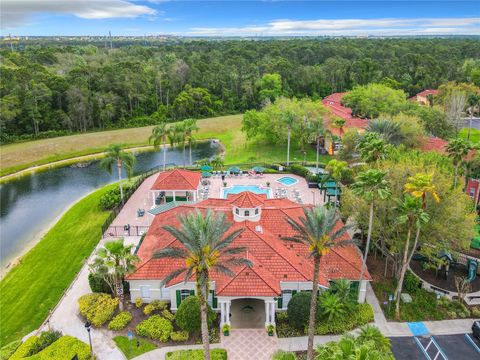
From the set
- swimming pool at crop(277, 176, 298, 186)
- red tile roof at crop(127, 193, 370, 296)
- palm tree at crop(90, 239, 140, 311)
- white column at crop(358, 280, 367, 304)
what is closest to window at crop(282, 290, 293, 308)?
red tile roof at crop(127, 193, 370, 296)

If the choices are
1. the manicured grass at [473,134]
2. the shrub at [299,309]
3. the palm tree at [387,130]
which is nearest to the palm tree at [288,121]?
the palm tree at [387,130]

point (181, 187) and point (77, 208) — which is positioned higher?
point (181, 187)

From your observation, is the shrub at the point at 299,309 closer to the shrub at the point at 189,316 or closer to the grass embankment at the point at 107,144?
the shrub at the point at 189,316

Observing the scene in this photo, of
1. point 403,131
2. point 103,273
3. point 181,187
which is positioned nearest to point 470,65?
point 403,131

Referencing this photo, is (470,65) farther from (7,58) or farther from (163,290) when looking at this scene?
(7,58)

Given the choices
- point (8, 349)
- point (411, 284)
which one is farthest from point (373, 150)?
point (8, 349)

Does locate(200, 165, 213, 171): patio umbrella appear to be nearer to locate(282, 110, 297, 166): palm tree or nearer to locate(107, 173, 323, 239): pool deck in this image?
locate(107, 173, 323, 239): pool deck

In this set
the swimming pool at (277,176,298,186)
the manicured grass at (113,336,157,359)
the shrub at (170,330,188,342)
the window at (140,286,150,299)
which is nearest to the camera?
the manicured grass at (113,336,157,359)
